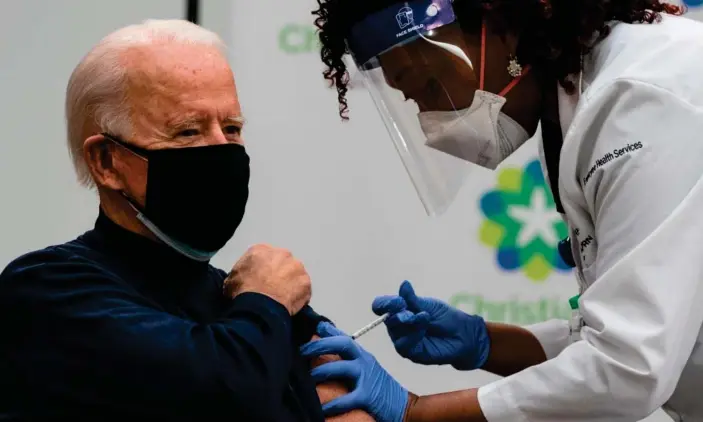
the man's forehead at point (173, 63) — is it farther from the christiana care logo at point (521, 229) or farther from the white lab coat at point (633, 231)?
the christiana care logo at point (521, 229)

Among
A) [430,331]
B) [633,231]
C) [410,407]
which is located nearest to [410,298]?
[430,331]

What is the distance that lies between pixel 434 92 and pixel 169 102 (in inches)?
18.3

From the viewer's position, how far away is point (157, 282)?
43.8 inches

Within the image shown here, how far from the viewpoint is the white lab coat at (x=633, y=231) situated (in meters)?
1.06

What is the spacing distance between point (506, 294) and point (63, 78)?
1.38 metres

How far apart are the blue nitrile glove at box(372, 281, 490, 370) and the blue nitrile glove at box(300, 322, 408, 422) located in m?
0.25

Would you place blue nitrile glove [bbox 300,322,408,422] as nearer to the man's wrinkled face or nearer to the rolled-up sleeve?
the rolled-up sleeve

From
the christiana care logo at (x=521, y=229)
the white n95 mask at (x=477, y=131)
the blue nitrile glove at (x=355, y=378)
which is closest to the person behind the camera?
the blue nitrile glove at (x=355, y=378)

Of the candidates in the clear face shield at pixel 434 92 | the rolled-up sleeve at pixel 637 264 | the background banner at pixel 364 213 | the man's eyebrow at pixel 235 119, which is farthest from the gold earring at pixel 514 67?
the background banner at pixel 364 213

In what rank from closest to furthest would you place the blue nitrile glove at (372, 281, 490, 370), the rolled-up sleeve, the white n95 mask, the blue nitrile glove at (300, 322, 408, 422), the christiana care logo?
the rolled-up sleeve → the blue nitrile glove at (300, 322, 408, 422) → the white n95 mask → the blue nitrile glove at (372, 281, 490, 370) → the christiana care logo

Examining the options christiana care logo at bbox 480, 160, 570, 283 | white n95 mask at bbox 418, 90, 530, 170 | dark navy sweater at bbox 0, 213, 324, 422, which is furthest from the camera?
christiana care logo at bbox 480, 160, 570, 283

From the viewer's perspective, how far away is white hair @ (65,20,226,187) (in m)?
1.08

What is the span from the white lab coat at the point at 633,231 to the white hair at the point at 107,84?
60 cm

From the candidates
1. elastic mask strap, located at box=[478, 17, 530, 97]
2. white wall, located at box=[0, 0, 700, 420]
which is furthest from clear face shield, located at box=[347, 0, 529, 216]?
white wall, located at box=[0, 0, 700, 420]
